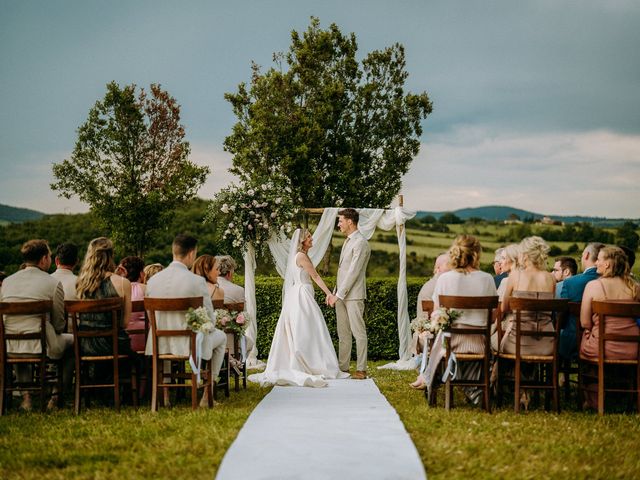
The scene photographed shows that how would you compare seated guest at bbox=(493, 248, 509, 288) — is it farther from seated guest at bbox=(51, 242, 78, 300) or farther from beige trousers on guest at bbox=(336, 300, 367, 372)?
seated guest at bbox=(51, 242, 78, 300)

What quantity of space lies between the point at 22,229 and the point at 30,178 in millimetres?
8436

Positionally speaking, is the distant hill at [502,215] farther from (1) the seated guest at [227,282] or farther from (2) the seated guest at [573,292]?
(2) the seated guest at [573,292]

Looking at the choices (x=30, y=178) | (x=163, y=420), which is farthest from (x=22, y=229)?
(x=163, y=420)

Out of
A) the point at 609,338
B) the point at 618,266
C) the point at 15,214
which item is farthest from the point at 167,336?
the point at 15,214

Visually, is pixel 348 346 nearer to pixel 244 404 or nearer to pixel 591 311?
pixel 244 404

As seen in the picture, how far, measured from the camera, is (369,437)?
225 inches

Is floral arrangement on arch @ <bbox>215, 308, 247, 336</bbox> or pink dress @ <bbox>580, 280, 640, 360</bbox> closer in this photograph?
pink dress @ <bbox>580, 280, 640, 360</bbox>

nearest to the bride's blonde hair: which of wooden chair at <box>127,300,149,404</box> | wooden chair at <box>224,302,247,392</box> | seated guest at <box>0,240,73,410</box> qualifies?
seated guest at <box>0,240,73,410</box>

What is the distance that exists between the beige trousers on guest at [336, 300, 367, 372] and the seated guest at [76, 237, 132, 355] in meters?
3.63

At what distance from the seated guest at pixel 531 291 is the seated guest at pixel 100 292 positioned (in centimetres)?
401

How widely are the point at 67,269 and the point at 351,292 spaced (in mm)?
4018

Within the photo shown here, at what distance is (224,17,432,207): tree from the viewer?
19.2m

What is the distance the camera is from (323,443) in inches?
216

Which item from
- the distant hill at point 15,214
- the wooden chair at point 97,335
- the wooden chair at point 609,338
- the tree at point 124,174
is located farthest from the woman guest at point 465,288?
the distant hill at point 15,214
